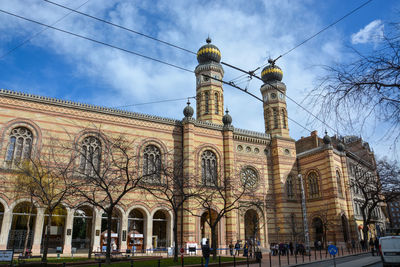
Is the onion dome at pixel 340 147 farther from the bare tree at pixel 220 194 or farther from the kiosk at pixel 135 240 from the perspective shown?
the kiosk at pixel 135 240

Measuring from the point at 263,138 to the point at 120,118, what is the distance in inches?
573

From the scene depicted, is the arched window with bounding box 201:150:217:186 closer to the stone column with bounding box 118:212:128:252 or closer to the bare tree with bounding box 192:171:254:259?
the bare tree with bounding box 192:171:254:259

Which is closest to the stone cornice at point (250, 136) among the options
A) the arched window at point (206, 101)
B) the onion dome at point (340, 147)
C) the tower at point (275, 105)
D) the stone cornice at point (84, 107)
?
the tower at point (275, 105)

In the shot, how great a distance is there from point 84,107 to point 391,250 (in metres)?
21.3

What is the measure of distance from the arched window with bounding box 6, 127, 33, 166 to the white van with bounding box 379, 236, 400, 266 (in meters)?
20.9

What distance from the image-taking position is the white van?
40.7 ft

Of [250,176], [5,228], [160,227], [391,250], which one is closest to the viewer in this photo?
[391,250]

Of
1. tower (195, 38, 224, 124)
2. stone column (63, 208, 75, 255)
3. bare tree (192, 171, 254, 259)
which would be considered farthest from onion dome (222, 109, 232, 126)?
stone column (63, 208, 75, 255)

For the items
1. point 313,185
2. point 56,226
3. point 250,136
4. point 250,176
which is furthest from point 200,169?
point 313,185

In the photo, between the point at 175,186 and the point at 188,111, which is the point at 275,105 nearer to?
the point at 188,111

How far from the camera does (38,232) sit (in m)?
20.4

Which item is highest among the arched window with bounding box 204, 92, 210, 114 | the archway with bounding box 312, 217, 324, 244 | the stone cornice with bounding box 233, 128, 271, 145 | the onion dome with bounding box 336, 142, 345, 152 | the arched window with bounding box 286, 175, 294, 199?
the arched window with bounding box 204, 92, 210, 114

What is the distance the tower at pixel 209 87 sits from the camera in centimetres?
3231

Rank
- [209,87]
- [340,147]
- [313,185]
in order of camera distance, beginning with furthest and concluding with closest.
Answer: [209,87], [340,147], [313,185]
